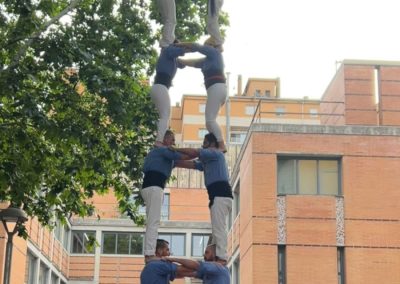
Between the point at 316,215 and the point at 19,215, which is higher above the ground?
the point at 316,215

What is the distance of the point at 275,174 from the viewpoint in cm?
2664

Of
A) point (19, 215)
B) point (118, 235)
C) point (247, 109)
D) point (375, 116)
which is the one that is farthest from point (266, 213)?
point (247, 109)

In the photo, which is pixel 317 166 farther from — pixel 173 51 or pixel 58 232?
pixel 58 232

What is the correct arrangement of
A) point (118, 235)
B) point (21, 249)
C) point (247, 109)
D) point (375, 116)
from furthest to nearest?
point (247, 109) → point (118, 235) → point (21, 249) → point (375, 116)

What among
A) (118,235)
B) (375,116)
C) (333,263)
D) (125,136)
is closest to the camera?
(125,136)

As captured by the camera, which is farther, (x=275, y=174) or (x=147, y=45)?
(x=275, y=174)

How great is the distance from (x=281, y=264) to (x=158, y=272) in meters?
17.7

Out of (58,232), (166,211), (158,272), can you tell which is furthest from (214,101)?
(166,211)

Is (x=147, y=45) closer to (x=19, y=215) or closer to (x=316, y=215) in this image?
(x=19, y=215)

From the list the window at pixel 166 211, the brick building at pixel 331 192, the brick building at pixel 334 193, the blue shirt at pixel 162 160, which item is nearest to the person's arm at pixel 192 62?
the blue shirt at pixel 162 160

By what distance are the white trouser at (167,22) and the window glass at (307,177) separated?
17153mm

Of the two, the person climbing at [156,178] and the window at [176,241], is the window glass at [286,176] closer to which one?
the person climbing at [156,178]

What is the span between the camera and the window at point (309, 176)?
26.5 meters

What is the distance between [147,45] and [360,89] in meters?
12.3
